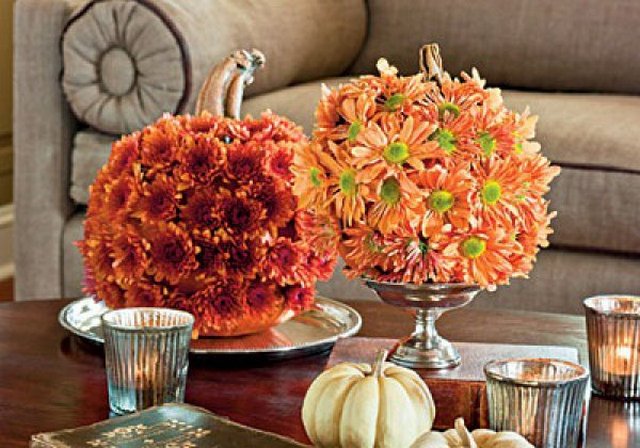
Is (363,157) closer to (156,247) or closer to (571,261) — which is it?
(156,247)

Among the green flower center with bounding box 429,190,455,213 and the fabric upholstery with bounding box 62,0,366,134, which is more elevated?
the fabric upholstery with bounding box 62,0,366,134

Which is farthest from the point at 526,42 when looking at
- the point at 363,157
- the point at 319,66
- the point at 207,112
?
the point at 363,157

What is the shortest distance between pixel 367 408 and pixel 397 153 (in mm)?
232

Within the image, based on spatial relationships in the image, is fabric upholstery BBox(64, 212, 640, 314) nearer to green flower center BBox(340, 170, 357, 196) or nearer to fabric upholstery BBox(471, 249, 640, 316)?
fabric upholstery BBox(471, 249, 640, 316)

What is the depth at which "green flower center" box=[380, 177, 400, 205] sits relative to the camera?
1.06 meters

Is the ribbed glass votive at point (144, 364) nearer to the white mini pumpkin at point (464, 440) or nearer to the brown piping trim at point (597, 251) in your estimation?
the white mini pumpkin at point (464, 440)

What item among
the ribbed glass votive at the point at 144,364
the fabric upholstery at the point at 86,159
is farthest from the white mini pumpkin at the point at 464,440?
the fabric upholstery at the point at 86,159

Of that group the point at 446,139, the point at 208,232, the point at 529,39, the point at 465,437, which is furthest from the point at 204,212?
the point at 529,39

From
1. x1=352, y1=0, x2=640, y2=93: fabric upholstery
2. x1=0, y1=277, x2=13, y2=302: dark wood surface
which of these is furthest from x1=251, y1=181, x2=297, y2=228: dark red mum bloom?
x1=0, y1=277, x2=13, y2=302: dark wood surface

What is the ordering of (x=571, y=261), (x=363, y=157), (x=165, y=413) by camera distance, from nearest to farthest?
(x=165, y=413) → (x=363, y=157) → (x=571, y=261)

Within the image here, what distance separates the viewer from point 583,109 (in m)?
2.30

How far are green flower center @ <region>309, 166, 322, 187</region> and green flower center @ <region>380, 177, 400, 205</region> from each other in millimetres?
62

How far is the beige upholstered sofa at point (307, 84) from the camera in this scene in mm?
2105

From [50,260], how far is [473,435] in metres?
1.63
